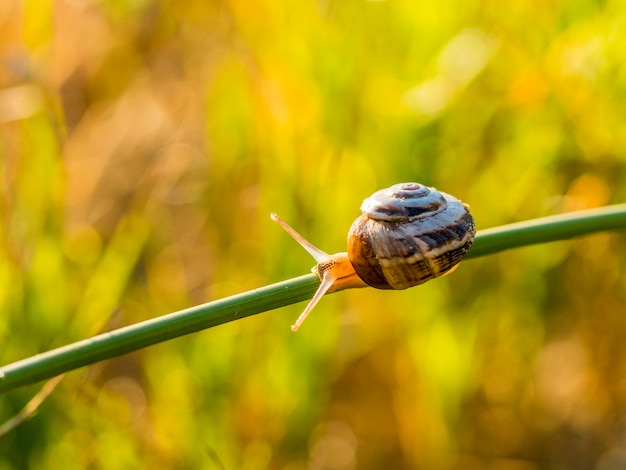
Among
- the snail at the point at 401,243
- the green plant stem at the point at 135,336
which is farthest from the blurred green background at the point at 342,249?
the green plant stem at the point at 135,336

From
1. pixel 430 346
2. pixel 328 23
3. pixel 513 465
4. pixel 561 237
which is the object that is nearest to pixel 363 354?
pixel 430 346

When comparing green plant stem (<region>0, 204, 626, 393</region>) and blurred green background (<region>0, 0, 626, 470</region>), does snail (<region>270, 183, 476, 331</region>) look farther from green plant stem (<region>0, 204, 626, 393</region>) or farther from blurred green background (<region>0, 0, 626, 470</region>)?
blurred green background (<region>0, 0, 626, 470</region>)

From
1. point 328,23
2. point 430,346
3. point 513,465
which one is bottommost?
point 513,465

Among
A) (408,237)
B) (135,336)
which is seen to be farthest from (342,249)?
(135,336)

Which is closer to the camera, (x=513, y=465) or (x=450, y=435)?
(x=450, y=435)

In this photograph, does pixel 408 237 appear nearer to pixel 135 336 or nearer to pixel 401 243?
pixel 401 243

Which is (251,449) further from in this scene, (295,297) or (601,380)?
(601,380)

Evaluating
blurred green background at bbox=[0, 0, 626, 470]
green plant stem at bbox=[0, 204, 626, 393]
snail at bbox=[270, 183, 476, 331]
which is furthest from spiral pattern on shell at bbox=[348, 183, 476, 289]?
blurred green background at bbox=[0, 0, 626, 470]
